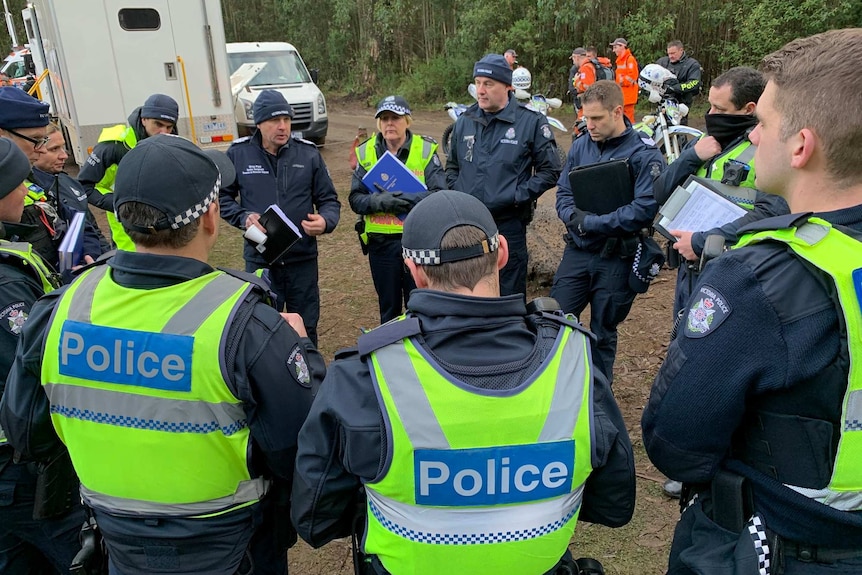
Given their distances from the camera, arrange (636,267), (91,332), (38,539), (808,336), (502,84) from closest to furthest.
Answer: (808,336)
(91,332)
(38,539)
(636,267)
(502,84)

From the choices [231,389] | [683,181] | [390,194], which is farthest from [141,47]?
[231,389]

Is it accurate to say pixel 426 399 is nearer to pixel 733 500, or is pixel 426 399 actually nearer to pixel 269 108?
pixel 733 500

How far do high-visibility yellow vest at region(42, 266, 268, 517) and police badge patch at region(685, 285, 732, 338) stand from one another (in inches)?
48.2

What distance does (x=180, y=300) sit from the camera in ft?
5.66

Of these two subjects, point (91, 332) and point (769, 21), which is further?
point (769, 21)

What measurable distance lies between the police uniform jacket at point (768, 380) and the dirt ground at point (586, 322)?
5.72 feet

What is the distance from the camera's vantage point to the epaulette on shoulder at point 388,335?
1.56 meters

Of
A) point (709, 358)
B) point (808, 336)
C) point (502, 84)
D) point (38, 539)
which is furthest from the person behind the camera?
point (502, 84)

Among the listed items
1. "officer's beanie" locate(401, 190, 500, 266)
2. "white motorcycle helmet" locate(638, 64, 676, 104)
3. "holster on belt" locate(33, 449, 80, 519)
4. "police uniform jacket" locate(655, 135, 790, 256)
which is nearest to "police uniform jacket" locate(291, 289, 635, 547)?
"officer's beanie" locate(401, 190, 500, 266)

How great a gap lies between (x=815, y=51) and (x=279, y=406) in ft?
5.48

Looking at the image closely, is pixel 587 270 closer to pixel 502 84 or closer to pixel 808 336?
pixel 502 84

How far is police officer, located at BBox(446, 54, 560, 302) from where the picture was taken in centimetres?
471

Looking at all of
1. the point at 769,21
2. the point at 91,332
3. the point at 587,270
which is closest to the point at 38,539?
Answer: the point at 91,332

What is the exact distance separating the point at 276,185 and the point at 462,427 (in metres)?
3.31
